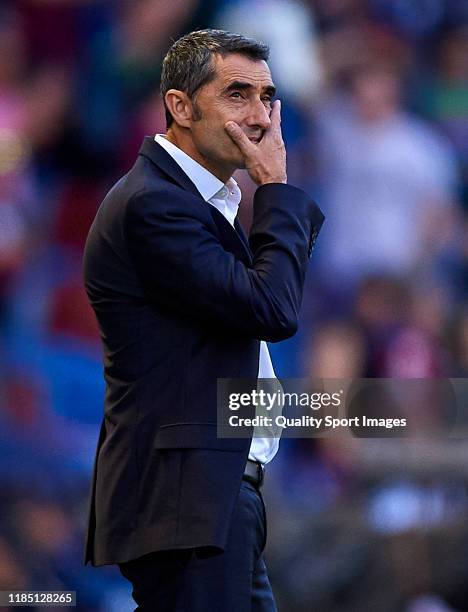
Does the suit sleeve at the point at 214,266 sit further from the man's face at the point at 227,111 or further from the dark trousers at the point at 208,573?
the dark trousers at the point at 208,573

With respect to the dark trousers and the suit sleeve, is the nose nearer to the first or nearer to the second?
the suit sleeve

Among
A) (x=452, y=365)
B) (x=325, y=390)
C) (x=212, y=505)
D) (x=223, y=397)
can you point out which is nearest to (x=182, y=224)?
(x=223, y=397)

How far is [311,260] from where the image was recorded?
4.66 meters

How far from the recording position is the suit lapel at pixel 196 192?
235 cm

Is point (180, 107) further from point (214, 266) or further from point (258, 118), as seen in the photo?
point (214, 266)

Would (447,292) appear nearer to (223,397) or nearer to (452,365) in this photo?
(452,365)

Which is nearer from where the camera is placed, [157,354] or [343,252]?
[157,354]

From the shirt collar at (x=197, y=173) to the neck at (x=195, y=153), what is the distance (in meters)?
0.01

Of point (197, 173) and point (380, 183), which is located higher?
point (380, 183)

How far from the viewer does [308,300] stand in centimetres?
467

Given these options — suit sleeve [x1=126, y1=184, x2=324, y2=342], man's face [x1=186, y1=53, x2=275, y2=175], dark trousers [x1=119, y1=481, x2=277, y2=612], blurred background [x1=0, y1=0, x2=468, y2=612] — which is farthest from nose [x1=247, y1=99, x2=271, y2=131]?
blurred background [x1=0, y1=0, x2=468, y2=612]

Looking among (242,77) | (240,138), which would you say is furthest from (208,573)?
(242,77)

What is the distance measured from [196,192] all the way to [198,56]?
0.29 metres

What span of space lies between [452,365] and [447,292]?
0.28m
